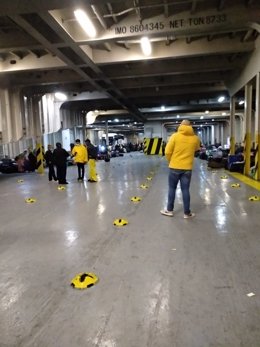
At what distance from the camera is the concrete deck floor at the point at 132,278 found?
88.2 inches

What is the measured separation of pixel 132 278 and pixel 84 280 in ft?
1.56

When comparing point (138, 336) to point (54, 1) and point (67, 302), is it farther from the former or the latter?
point (54, 1)

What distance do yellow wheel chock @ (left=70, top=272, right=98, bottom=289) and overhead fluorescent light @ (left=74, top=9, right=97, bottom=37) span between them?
6.39 m

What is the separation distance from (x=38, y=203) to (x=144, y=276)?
473 cm

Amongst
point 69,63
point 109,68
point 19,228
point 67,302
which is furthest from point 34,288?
point 109,68

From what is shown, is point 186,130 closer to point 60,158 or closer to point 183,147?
point 183,147

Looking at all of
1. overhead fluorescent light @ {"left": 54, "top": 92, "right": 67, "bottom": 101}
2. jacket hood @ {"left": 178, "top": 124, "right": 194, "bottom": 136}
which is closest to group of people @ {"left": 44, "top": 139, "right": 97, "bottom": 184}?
jacket hood @ {"left": 178, "top": 124, "right": 194, "bottom": 136}

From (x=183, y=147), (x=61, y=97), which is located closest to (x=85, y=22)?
(x=183, y=147)

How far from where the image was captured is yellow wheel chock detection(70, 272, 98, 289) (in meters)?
2.96

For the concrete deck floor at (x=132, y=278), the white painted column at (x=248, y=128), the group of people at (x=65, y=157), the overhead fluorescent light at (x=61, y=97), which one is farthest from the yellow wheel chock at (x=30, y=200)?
the overhead fluorescent light at (x=61, y=97)

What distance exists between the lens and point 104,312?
2.51 m

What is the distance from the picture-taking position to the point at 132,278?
311cm

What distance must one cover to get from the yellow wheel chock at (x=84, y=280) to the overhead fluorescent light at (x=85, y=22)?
639cm

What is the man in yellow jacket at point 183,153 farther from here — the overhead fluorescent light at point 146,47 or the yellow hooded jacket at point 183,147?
the overhead fluorescent light at point 146,47
